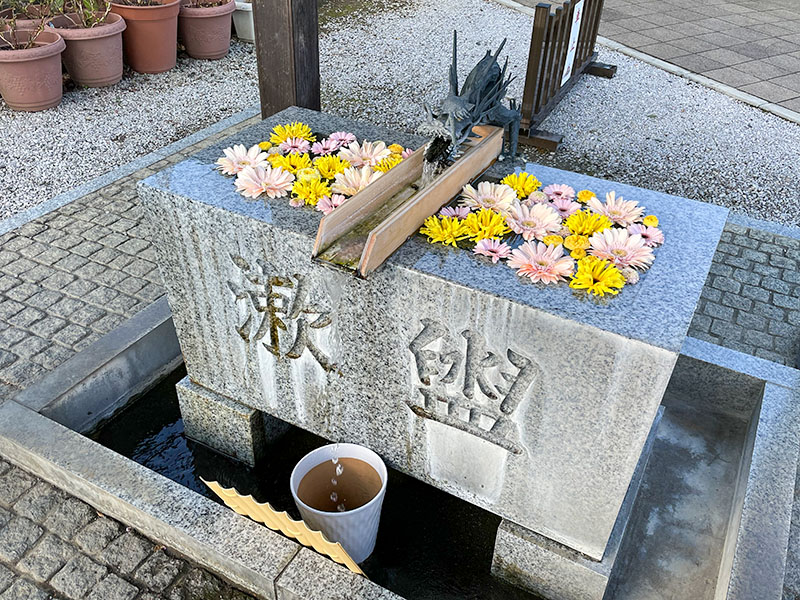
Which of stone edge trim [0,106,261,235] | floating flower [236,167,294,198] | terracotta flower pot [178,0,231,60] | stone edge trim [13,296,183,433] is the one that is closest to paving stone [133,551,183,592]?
stone edge trim [13,296,183,433]

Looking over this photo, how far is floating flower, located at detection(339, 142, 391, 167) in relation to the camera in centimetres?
295

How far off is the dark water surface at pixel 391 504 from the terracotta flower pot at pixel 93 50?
4960mm

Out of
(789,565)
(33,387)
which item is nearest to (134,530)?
(33,387)

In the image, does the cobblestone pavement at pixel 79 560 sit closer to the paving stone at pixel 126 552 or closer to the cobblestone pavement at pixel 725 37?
the paving stone at pixel 126 552

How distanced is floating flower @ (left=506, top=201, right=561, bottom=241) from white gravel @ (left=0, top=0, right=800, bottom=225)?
3.69 meters

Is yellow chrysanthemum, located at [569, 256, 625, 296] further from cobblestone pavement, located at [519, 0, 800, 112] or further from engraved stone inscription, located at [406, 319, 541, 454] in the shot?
cobblestone pavement, located at [519, 0, 800, 112]

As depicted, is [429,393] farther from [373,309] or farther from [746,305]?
[746,305]

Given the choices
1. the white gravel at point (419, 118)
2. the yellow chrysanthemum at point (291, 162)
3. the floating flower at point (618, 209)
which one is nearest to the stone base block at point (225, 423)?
the yellow chrysanthemum at point (291, 162)

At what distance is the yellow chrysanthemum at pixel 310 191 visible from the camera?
2.63m

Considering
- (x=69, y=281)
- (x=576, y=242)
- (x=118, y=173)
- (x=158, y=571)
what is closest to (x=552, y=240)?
(x=576, y=242)

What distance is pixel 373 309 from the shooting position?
95.7 inches

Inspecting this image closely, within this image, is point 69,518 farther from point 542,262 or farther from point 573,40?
point 573,40

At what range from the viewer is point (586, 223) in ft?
8.20

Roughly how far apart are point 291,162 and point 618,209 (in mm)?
1385
